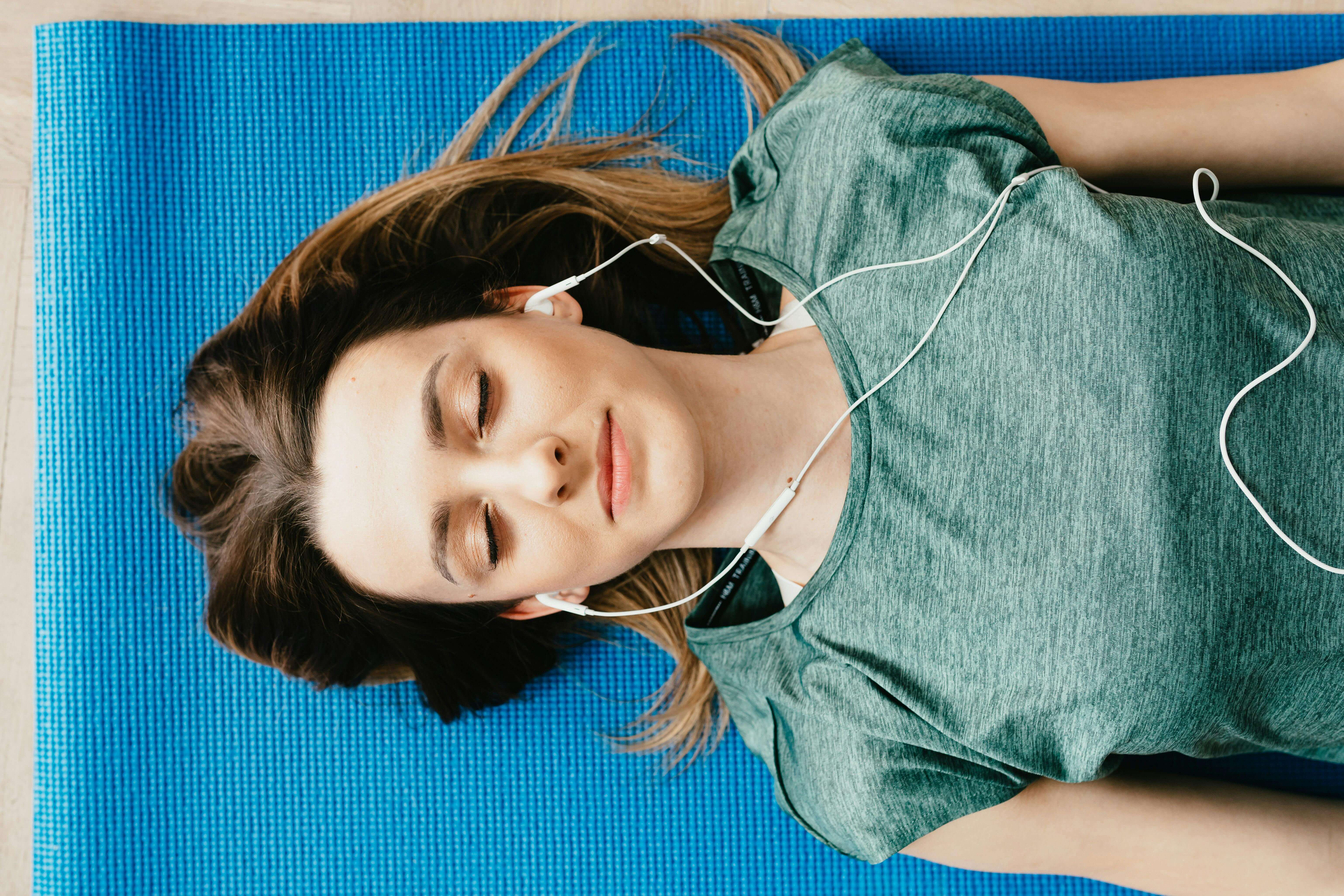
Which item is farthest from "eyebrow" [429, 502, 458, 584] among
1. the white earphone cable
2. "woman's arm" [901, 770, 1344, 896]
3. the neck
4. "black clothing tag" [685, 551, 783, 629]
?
the white earphone cable

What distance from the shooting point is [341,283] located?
3.96 ft

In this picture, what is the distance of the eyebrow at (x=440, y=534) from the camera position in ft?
3.20

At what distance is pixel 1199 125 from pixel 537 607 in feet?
3.88

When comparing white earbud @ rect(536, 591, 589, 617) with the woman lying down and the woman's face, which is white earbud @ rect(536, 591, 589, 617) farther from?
the woman's face

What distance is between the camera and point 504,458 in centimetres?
96

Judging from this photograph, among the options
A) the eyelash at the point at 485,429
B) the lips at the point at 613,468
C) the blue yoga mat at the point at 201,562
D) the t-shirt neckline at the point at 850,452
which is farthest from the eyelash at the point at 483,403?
the blue yoga mat at the point at 201,562

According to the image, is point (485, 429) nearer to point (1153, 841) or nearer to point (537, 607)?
point (537, 607)

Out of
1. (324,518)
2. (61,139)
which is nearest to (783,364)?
(324,518)

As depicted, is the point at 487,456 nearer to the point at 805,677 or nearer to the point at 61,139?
the point at 805,677

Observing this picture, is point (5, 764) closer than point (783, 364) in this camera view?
No

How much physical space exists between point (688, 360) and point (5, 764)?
1512 mm

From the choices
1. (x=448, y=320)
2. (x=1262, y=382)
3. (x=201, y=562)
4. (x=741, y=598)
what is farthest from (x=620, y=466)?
(x=201, y=562)

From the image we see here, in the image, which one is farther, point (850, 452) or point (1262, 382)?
point (850, 452)

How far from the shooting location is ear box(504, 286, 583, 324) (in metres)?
1.16
